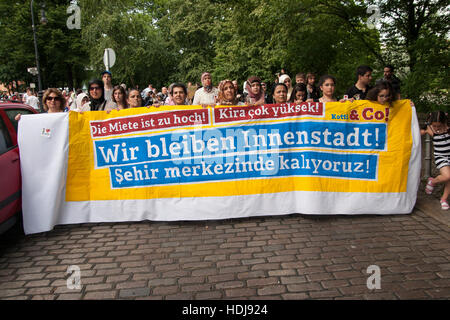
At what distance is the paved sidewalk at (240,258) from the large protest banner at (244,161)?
251 mm

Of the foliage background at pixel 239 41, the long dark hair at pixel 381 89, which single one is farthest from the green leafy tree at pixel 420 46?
the long dark hair at pixel 381 89

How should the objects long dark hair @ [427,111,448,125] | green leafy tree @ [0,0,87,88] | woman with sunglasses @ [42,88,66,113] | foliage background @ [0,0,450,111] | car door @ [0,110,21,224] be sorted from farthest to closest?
green leafy tree @ [0,0,87,88] → foliage background @ [0,0,450,111] → woman with sunglasses @ [42,88,66,113] → long dark hair @ [427,111,448,125] → car door @ [0,110,21,224]

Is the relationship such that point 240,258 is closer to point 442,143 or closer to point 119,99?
point 119,99

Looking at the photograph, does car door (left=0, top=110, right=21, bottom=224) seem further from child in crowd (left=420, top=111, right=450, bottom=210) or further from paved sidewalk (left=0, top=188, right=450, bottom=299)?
child in crowd (left=420, top=111, right=450, bottom=210)

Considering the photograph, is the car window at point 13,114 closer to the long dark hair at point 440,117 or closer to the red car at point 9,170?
the red car at point 9,170

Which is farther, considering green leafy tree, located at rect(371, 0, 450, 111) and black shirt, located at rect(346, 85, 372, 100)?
green leafy tree, located at rect(371, 0, 450, 111)

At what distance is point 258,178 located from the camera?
500 centimetres

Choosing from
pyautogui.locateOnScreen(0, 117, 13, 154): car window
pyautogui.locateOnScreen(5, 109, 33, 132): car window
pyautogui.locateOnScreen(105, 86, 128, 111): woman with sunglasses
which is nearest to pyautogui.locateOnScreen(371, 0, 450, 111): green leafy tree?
pyautogui.locateOnScreen(105, 86, 128, 111): woman with sunglasses

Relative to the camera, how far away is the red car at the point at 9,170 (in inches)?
171

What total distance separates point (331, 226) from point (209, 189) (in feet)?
5.54

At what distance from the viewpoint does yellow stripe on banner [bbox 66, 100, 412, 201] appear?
5000mm
